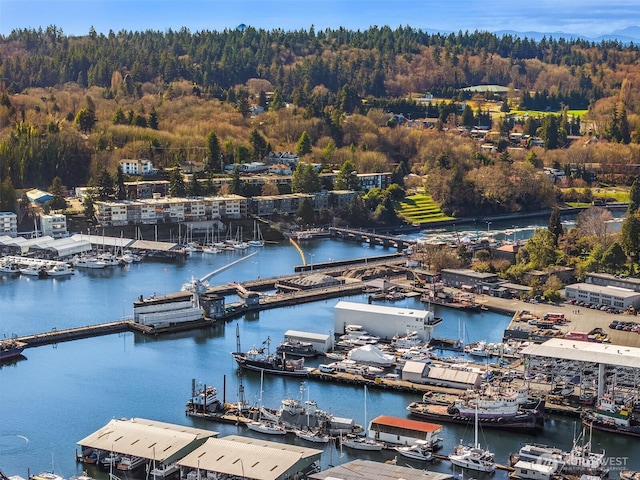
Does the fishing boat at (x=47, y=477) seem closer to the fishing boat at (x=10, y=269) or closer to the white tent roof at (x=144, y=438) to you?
the white tent roof at (x=144, y=438)

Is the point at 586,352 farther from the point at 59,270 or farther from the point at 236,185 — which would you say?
the point at 236,185

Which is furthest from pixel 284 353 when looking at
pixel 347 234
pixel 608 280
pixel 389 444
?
pixel 347 234

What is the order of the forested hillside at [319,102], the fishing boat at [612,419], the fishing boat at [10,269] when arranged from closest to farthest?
the fishing boat at [612,419] → the fishing boat at [10,269] → the forested hillside at [319,102]

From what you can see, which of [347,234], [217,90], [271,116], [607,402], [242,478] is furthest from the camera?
[217,90]

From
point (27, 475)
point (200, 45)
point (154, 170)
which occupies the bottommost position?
point (27, 475)

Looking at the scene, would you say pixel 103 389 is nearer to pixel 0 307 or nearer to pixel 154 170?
pixel 0 307

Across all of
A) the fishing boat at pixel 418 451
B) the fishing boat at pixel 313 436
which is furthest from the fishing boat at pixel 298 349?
the fishing boat at pixel 418 451

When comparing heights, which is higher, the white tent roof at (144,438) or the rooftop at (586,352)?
the rooftop at (586,352)

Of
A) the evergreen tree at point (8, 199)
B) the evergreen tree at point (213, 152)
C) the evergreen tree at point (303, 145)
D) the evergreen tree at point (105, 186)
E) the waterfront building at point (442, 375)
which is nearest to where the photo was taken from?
the waterfront building at point (442, 375)
